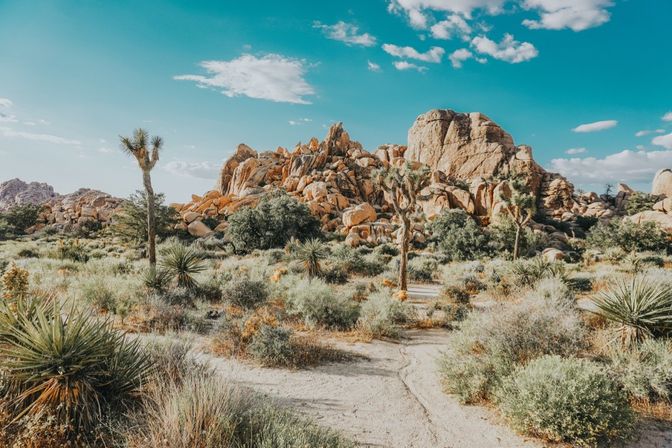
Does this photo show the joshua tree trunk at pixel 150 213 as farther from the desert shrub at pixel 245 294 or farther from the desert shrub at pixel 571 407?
the desert shrub at pixel 571 407

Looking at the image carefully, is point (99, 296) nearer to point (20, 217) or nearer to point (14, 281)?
point (14, 281)

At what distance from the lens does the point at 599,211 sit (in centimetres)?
4747

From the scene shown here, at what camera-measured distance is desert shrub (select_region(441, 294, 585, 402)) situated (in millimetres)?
5738

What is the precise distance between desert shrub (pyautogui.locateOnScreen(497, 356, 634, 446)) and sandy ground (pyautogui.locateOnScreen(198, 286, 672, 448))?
26 centimetres

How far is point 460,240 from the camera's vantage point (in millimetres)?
30922

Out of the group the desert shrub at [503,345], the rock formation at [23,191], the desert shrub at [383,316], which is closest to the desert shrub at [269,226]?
the desert shrub at [383,316]

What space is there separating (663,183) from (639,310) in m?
52.5

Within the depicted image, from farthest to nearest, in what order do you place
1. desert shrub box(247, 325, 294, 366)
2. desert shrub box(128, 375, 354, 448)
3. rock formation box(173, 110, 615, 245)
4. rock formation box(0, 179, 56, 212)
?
rock formation box(0, 179, 56, 212), rock formation box(173, 110, 615, 245), desert shrub box(247, 325, 294, 366), desert shrub box(128, 375, 354, 448)

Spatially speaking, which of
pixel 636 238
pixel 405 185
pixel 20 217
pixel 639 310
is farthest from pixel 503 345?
pixel 20 217

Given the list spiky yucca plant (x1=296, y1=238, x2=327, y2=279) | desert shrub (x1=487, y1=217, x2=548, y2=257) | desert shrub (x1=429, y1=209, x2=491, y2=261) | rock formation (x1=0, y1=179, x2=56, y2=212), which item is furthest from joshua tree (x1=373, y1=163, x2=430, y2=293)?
rock formation (x1=0, y1=179, x2=56, y2=212)

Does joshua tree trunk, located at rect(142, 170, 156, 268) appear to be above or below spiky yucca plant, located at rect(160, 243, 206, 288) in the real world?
above

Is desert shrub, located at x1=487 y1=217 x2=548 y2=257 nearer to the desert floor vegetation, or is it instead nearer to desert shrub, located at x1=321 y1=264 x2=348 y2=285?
desert shrub, located at x1=321 y1=264 x2=348 y2=285

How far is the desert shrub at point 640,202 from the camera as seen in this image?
42241mm

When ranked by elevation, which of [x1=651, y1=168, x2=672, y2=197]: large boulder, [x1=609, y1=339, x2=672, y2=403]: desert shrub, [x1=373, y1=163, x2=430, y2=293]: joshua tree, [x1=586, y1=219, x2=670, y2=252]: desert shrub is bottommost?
[x1=609, y1=339, x2=672, y2=403]: desert shrub
